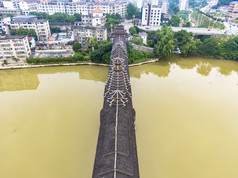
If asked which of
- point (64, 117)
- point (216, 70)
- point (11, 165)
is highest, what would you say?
point (216, 70)

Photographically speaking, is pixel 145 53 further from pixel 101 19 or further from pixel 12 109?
pixel 12 109

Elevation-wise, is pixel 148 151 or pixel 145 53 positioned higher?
pixel 145 53

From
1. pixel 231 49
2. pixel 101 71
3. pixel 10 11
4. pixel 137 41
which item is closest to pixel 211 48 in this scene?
pixel 231 49

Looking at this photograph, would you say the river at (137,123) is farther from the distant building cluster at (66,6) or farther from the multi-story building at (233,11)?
the multi-story building at (233,11)

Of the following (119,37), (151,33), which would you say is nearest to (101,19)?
(151,33)

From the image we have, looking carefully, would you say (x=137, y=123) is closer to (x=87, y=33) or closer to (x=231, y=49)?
(x=87, y=33)

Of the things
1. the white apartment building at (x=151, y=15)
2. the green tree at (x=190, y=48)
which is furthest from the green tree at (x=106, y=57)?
the white apartment building at (x=151, y=15)
